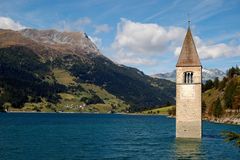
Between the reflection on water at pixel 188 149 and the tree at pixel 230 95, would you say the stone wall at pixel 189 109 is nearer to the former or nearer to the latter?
the reflection on water at pixel 188 149

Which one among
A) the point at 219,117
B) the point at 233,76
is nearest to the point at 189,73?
the point at 219,117

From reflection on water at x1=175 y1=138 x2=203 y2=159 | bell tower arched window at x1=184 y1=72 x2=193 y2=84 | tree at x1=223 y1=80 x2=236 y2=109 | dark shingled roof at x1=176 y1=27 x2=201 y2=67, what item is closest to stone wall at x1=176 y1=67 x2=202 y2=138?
bell tower arched window at x1=184 y1=72 x2=193 y2=84

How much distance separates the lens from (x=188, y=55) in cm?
7381

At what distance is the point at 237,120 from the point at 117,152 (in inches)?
4255

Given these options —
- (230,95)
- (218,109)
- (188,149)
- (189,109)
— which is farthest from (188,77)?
(218,109)

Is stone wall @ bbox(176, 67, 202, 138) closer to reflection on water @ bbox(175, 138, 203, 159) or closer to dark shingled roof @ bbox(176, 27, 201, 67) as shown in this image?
reflection on water @ bbox(175, 138, 203, 159)

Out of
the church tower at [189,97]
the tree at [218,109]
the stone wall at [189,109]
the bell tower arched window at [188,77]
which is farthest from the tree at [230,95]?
the stone wall at [189,109]

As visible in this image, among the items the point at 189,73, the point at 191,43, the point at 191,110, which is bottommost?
the point at 191,110

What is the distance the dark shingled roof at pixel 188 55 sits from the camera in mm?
73188

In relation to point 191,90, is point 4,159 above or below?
below

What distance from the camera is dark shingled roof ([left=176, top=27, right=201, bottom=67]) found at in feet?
240

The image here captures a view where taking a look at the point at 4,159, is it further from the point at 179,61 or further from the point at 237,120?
the point at 237,120

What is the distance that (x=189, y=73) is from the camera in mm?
73375

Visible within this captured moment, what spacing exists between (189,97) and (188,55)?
800 centimetres
